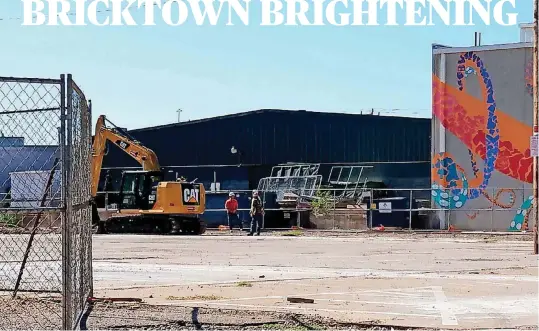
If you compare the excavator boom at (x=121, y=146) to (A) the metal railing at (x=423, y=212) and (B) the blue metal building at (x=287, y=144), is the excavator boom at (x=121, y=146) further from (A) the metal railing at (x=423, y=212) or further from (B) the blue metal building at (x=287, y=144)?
(B) the blue metal building at (x=287, y=144)

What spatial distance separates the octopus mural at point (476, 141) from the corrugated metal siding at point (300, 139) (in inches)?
352

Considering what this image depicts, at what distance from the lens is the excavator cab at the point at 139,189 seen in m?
37.7

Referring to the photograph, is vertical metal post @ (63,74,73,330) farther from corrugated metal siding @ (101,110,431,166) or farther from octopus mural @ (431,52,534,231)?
corrugated metal siding @ (101,110,431,166)

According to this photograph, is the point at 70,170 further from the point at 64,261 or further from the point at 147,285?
A: the point at 147,285

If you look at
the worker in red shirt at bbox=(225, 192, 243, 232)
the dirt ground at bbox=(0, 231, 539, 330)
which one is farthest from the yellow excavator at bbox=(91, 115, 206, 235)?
the dirt ground at bbox=(0, 231, 539, 330)

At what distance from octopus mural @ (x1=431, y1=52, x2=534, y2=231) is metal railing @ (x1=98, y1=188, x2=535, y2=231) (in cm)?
9

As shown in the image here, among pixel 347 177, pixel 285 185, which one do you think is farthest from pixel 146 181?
pixel 347 177

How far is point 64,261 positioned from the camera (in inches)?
345

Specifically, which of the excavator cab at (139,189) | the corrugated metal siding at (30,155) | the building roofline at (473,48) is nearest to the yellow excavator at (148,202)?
the excavator cab at (139,189)

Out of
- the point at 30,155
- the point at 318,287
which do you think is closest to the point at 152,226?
the point at 318,287

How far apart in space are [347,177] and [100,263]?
28965 millimetres

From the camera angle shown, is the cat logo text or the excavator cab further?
the excavator cab

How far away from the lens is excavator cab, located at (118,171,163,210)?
37.7m

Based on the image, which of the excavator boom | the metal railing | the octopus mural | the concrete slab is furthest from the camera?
the excavator boom
